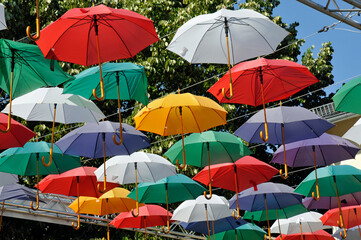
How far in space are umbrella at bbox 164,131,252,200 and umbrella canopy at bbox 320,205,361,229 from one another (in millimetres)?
2799

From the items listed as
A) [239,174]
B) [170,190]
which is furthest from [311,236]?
[170,190]

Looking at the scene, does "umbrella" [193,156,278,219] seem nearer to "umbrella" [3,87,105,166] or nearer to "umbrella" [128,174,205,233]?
"umbrella" [128,174,205,233]

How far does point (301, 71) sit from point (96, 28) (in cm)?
284

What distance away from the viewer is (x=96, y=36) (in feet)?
18.4

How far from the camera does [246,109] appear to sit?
1686cm

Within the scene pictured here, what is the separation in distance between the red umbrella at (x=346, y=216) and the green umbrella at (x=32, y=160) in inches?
193

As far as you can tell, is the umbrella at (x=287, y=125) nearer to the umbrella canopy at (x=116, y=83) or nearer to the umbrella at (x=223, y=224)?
the umbrella canopy at (x=116, y=83)

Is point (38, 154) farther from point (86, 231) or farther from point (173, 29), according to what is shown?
point (86, 231)

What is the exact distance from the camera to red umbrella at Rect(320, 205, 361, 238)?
10.7 metres

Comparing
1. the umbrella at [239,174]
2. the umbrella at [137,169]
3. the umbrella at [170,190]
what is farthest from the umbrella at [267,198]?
the umbrella at [137,169]

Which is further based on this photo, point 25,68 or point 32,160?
point 32,160

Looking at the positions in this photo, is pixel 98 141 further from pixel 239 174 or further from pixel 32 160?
pixel 239 174

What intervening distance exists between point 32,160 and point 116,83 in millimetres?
2749

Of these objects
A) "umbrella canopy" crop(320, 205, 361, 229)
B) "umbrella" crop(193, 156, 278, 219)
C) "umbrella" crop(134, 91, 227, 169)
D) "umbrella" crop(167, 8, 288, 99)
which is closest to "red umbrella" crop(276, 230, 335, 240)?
"umbrella canopy" crop(320, 205, 361, 229)
